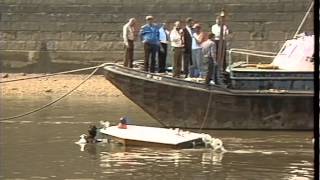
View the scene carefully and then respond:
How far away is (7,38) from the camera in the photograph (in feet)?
88.5

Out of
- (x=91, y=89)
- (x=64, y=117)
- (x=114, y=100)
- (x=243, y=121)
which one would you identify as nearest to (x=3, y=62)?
(x=91, y=89)

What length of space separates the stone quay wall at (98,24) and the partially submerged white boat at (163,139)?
13725mm

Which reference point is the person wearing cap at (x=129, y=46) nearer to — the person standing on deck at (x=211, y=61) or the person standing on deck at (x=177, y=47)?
the person standing on deck at (x=177, y=47)

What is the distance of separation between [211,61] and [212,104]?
0.88 meters

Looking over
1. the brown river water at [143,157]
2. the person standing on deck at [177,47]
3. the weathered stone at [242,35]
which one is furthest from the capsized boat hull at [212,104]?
the weathered stone at [242,35]

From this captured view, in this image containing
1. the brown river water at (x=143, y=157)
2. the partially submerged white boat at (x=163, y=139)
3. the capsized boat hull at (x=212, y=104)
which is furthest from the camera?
Answer: the capsized boat hull at (x=212, y=104)

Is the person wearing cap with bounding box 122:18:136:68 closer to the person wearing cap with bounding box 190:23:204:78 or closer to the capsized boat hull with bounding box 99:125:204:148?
the person wearing cap with bounding box 190:23:204:78

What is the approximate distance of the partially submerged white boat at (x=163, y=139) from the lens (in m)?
10.7

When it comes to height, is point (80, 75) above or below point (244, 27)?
below

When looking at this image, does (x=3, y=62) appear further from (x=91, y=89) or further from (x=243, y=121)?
(x=243, y=121)

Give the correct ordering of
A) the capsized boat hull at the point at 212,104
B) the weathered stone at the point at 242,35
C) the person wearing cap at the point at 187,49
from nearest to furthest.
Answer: the capsized boat hull at the point at 212,104, the person wearing cap at the point at 187,49, the weathered stone at the point at 242,35

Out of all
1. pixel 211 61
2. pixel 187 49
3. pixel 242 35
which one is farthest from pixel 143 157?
pixel 242 35

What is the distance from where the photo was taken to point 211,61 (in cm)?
1359

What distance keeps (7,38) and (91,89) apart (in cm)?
561
